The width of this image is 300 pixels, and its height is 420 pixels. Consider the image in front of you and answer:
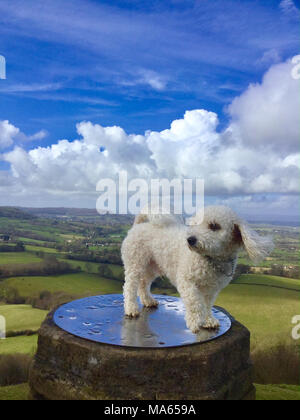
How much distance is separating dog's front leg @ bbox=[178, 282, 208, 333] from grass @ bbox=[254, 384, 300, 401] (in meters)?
1.79

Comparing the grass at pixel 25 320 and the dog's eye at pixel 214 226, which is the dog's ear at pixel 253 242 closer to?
the dog's eye at pixel 214 226

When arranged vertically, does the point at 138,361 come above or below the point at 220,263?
below

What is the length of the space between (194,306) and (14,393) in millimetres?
3157

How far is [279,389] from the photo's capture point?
5602 mm

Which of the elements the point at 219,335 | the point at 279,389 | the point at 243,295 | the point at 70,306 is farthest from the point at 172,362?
the point at 243,295

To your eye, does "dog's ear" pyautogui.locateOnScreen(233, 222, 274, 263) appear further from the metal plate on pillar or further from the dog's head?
the metal plate on pillar

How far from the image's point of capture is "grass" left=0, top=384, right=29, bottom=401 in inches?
191

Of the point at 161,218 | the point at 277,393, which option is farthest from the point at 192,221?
the point at 277,393

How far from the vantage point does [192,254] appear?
4.30 metres

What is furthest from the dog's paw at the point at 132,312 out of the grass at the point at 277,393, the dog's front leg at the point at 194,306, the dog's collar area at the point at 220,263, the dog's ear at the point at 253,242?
the grass at the point at 277,393

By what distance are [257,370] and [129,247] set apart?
3.35m

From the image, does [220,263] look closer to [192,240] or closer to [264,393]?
[192,240]

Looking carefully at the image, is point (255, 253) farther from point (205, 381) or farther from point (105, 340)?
point (105, 340)

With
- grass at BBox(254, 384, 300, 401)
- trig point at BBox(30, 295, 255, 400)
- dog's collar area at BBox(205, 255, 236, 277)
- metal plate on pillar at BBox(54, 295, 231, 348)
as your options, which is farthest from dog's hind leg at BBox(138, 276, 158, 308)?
grass at BBox(254, 384, 300, 401)
